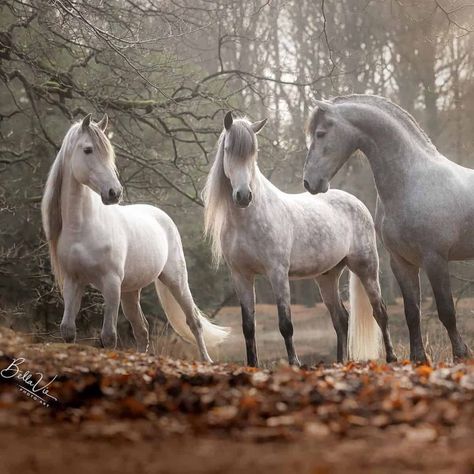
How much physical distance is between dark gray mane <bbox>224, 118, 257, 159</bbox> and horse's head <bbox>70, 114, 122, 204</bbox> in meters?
0.99

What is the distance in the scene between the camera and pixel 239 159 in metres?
6.45

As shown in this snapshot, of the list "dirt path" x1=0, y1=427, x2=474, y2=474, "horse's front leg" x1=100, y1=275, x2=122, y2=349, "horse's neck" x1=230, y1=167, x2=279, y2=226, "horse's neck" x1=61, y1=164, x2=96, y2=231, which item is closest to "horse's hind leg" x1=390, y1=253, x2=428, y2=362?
"horse's neck" x1=230, y1=167, x2=279, y2=226

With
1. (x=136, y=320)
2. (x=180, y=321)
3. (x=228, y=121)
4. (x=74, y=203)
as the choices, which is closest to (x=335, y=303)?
(x=180, y=321)

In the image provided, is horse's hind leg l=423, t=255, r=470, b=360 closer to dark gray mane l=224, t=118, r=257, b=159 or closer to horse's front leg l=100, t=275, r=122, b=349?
dark gray mane l=224, t=118, r=257, b=159

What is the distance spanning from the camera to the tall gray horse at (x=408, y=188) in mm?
6055

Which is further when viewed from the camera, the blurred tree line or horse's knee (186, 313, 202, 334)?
the blurred tree line

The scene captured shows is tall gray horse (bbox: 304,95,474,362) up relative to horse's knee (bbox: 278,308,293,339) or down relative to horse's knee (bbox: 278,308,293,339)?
up

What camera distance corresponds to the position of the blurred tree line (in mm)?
9172

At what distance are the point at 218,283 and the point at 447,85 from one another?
720cm

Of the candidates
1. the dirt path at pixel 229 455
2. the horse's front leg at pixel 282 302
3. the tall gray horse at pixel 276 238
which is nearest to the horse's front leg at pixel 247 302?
the tall gray horse at pixel 276 238

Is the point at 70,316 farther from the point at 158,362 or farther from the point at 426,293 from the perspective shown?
the point at 426,293

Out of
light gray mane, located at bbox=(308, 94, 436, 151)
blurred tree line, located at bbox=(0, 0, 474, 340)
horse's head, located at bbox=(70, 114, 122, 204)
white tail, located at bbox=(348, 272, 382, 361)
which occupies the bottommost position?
white tail, located at bbox=(348, 272, 382, 361)

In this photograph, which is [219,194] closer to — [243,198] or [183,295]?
[243,198]

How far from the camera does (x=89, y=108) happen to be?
11.8m
